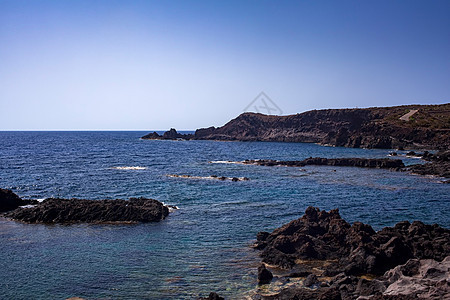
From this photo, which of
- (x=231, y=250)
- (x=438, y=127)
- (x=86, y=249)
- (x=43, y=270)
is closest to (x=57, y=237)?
(x=86, y=249)

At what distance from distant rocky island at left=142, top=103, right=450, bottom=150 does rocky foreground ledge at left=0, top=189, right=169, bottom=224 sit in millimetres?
92368

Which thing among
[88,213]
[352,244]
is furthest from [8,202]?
[352,244]

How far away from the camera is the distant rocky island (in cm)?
11688

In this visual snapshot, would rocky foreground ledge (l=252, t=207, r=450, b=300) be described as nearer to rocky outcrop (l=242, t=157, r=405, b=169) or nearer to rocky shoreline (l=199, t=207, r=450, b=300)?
rocky shoreline (l=199, t=207, r=450, b=300)

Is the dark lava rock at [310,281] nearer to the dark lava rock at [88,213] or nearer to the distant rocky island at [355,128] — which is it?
the dark lava rock at [88,213]

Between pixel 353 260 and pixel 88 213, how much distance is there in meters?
23.5

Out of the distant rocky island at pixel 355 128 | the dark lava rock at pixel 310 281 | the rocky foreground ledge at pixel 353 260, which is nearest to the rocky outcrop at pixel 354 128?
the distant rocky island at pixel 355 128

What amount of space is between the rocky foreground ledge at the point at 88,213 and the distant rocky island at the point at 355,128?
92.4 metres

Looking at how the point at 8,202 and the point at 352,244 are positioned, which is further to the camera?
the point at 8,202

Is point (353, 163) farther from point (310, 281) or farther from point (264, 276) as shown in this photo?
point (264, 276)

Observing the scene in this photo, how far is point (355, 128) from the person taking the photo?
510 ft

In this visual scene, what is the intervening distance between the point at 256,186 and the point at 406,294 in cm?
3759

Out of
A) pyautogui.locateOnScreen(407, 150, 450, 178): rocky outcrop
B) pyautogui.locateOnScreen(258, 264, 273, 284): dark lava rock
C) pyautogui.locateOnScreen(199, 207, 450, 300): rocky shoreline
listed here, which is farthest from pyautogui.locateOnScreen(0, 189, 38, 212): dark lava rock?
pyautogui.locateOnScreen(407, 150, 450, 178): rocky outcrop

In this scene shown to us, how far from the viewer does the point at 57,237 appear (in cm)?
2800
